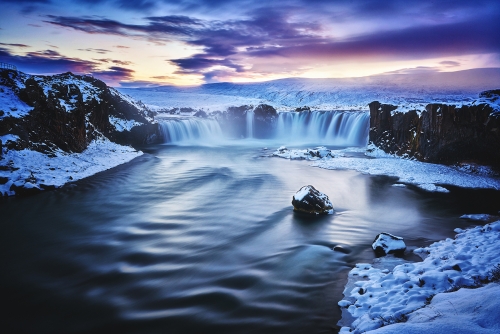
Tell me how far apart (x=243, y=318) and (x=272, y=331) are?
0.76 meters

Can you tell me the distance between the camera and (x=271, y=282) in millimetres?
7820

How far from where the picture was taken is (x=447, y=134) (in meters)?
22.1

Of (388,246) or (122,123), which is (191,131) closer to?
(122,123)

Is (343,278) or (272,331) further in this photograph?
(343,278)

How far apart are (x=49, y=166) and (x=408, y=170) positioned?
83.2 feet

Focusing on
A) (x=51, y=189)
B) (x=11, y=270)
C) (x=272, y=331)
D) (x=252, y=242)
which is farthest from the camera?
(x=51, y=189)

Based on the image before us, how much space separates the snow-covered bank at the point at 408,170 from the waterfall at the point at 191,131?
65.2 feet

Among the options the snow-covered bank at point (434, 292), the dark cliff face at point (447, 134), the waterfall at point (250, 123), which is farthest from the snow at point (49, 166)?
the waterfall at point (250, 123)

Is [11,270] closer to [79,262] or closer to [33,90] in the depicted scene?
[79,262]

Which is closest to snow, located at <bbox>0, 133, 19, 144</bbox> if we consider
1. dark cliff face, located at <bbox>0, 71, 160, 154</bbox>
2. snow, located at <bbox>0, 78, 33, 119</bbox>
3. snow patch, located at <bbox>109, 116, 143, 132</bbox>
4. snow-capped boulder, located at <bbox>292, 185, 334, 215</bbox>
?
dark cliff face, located at <bbox>0, 71, 160, 154</bbox>

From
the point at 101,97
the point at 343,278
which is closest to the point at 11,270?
the point at 343,278

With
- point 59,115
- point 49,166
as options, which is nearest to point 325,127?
point 59,115

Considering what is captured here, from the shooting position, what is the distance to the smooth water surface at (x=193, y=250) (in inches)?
255

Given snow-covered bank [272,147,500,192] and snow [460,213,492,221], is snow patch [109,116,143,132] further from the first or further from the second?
snow [460,213,492,221]
